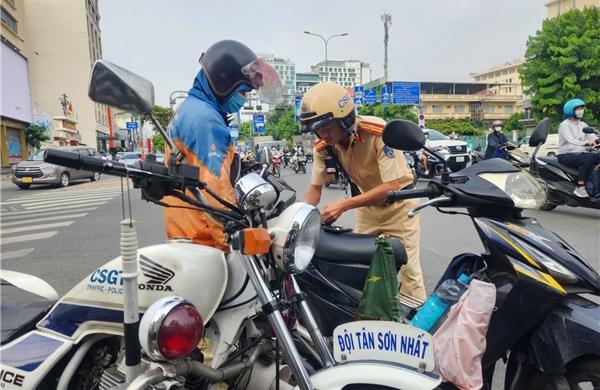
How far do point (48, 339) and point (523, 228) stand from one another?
2001 millimetres

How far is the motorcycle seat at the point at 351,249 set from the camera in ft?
6.70

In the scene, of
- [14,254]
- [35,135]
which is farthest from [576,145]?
[35,135]

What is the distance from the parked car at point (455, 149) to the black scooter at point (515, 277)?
13768 mm

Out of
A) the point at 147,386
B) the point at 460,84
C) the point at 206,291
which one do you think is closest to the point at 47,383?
the point at 147,386

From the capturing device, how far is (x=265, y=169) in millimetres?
1675

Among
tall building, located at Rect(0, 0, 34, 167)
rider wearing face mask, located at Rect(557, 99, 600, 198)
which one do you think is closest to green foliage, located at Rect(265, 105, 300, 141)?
tall building, located at Rect(0, 0, 34, 167)

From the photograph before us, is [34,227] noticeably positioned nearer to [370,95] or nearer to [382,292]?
[382,292]

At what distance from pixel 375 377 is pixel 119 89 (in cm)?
122

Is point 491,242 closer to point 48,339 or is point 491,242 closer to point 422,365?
point 422,365

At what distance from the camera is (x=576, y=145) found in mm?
7324

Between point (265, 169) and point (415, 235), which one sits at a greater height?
point (265, 169)

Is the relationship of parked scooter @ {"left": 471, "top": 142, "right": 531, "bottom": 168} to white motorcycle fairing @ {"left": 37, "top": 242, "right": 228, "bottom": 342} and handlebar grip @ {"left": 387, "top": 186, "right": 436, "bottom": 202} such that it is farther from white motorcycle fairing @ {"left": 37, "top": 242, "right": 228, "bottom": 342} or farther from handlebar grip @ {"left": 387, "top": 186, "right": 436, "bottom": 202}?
white motorcycle fairing @ {"left": 37, "top": 242, "right": 228, "bottom": 342}

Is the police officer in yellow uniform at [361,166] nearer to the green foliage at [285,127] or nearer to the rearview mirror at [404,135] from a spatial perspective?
the rearview mirror at [404,135]

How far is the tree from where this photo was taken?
24469mm
